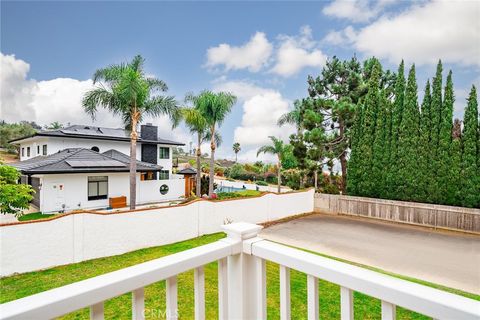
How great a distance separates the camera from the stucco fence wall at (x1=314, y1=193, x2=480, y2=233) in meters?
10.3

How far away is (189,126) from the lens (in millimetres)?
15367

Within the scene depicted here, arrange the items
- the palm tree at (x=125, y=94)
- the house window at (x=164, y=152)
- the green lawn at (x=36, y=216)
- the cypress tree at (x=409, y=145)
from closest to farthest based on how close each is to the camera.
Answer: the palm tree at (x=125, y=94) < the cypress tree at (x=409, y=145) < the green lawn at (x=36, y=216) < the house window at (x=164, y=152)

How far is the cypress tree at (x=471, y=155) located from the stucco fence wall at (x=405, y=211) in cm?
60

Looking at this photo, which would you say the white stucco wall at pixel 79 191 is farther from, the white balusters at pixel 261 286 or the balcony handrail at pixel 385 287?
the balcony handrail at pixel 385 287

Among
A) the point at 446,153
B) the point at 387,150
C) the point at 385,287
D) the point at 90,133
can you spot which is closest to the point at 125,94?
the point at 90,133

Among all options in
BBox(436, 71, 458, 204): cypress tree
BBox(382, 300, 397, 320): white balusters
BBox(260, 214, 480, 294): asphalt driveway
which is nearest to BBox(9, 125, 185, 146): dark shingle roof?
BBox(260, 214, 480, 294): asphalt driveway

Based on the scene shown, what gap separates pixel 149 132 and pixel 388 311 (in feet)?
72.0

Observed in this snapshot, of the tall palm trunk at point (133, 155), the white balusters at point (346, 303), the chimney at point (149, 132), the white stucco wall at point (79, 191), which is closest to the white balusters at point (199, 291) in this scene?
the white balusters at point (346, 303)

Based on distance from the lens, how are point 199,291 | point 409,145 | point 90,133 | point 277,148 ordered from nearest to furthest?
1. point 199,291
2. point 409,145
3. point 90,133
4. point 277,148

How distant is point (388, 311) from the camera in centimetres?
116

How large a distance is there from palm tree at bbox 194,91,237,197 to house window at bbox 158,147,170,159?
24.6ft

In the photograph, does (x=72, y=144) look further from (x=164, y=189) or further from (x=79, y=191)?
(x=164, y=189)

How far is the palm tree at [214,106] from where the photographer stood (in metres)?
14.9

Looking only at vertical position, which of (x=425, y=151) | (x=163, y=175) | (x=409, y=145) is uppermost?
(x=409, y=145)
